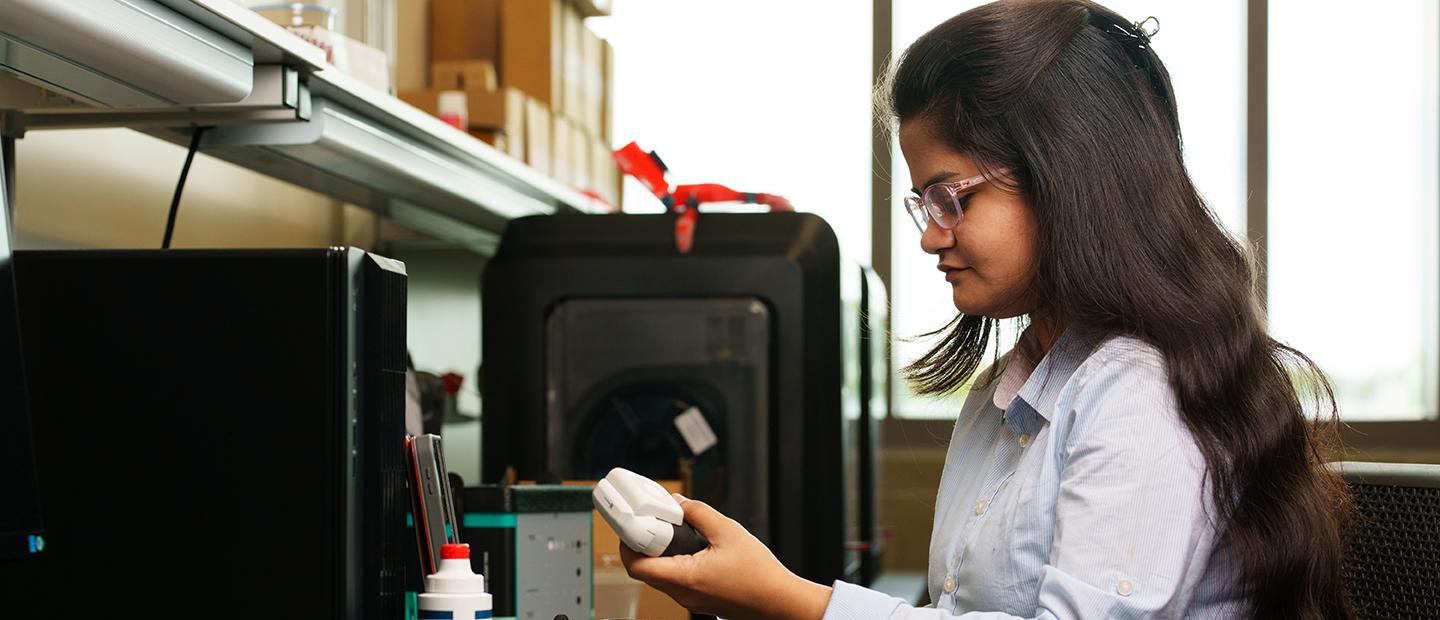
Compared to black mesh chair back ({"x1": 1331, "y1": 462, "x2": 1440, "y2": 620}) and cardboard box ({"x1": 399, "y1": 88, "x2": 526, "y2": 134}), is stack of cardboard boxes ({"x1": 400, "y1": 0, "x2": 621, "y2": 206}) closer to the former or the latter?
cardboard box ({"x1": 399, "y1": 88, "x2": 526, "y2": 134})

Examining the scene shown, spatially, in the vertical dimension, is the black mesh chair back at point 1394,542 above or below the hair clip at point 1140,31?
below

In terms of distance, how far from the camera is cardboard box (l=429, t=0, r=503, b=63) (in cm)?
260

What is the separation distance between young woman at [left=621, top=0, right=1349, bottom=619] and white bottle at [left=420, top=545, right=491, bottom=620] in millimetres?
100

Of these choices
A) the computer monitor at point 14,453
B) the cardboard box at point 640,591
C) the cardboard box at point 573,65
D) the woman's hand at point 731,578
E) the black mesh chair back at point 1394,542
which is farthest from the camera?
the cardboard box at point 573,65

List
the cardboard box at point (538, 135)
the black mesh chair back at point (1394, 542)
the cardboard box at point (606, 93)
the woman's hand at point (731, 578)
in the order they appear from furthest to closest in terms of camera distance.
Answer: the cardboard box at point (606, 93) → the cardboard box at point (538, 135) → the black mesh chair back at point (1394, 542) → the woman's hand at point (731, 578)

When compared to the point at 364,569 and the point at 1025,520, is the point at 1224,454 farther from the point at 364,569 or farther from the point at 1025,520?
the point at 364,569

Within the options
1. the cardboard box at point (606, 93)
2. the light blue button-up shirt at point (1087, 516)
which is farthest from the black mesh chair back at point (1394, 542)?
the cardboard box at point (606, 93)

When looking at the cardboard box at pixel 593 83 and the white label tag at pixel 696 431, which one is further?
the cardboard box at pixel 593 83

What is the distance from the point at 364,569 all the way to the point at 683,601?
0.68ft

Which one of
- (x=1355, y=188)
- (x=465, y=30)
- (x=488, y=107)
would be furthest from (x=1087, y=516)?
(x=1355, y=188)

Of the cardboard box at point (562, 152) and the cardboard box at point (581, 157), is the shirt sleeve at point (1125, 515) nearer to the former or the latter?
the cardboard box at point (562, 152)

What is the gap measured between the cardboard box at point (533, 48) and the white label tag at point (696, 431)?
75 cm

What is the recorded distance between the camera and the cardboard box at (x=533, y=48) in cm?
246

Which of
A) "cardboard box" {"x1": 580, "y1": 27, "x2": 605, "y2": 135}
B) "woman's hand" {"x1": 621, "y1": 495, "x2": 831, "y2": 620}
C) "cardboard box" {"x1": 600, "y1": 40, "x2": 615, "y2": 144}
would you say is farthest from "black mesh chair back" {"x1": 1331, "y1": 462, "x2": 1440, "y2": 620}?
"cardboard box" {"x1": 600, "y1": 40, "x2": 615, "y2": 144}
